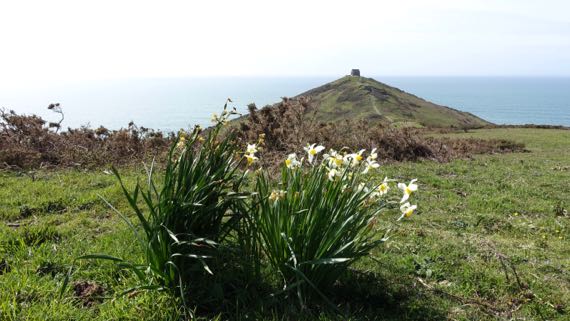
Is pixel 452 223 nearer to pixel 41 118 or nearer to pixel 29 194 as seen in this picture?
pixel 29 194

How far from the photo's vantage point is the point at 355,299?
3.64 m

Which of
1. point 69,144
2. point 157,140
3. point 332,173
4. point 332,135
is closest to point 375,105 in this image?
point 332,135

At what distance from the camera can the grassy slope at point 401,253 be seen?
3.36m

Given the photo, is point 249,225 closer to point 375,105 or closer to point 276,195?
point 276,195

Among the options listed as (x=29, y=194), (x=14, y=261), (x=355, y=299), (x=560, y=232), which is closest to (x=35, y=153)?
(x=29, y=194)

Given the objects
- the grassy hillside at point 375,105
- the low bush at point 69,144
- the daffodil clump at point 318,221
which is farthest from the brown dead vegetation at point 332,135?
the grassy hillside at point 375,105

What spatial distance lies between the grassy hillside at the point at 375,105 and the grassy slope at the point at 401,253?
52647 millimetres

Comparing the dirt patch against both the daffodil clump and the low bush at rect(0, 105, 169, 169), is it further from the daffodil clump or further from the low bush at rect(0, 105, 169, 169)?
the low bush at rect(0, 105, 169, 169)

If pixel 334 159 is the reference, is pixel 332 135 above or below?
below

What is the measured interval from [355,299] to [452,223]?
142 inches

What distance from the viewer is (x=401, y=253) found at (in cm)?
498

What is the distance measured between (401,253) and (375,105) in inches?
2640

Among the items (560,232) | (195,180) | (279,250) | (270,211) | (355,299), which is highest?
(195,180)

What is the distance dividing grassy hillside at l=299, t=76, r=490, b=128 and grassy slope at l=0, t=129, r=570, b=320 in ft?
173
